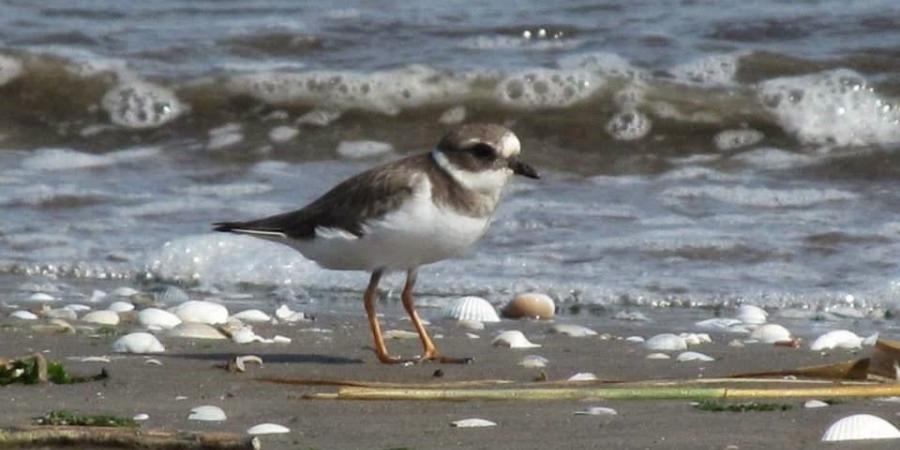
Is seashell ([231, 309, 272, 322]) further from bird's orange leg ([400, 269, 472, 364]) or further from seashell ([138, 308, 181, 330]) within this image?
bird's orange leg ([400, 269, 472, 364])

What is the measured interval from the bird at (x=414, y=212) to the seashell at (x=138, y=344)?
52cm

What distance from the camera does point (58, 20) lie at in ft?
41.9

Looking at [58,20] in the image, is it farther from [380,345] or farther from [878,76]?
[380,345]

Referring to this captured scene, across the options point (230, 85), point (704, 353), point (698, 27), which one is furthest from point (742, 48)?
point (704, 353)

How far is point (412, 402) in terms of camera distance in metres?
4.06

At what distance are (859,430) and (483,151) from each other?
2.01 metres

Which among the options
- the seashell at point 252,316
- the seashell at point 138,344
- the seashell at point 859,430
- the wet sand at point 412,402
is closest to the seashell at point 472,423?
the wet sand at point 412,402

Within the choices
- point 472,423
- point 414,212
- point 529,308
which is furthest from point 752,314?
point 472,423

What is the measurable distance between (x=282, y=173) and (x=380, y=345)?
4.45 metres

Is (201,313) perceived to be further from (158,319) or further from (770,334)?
(770,334)

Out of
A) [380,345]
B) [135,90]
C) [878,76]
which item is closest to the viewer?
[380,345]

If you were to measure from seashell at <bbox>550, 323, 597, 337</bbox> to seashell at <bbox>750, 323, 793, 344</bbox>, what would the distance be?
1.75 feet

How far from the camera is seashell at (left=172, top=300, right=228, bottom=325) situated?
5.84 metres

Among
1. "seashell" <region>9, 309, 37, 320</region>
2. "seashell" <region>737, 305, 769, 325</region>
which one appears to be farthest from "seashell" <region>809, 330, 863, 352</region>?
"seashell" <region>9, 309, 37, 320</region>
